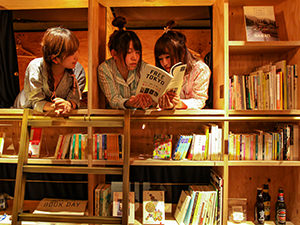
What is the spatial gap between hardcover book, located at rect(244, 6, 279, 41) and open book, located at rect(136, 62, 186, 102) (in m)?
0.67

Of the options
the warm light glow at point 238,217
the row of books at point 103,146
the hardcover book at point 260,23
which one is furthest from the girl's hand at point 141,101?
the warm light glow at point 238,217

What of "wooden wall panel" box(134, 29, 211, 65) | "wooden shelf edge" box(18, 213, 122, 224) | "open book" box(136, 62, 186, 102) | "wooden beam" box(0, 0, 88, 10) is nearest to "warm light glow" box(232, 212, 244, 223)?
"wooden shelf edge" box(18, 213, 122, 224)

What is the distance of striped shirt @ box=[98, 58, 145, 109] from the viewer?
6.19ft

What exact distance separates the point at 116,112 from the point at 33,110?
60 centimetres

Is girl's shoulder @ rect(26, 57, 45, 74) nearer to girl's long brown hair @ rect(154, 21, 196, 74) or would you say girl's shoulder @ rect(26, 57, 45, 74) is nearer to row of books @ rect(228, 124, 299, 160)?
girl's long brown hair @ rect(154, 21, 196, 74)

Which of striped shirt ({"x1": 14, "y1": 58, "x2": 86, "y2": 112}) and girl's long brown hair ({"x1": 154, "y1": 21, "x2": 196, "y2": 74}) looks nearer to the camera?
striped shirt ({"x1": 14, "y1": 58, "x2": 86, "y2": 112})

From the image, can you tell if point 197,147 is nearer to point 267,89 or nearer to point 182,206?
point 182,206

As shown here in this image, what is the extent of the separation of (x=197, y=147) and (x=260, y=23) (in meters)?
1.07

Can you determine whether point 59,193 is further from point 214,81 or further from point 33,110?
point 214,81

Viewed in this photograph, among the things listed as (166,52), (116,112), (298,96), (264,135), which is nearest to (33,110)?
(116,112)

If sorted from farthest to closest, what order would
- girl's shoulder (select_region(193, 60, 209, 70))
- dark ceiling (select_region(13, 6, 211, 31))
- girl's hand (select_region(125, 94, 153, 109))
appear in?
dark ceiling (select_region(13, 6, 211, 31)), girl's shoulder (select_region(193, 60, 209, 70)), girl's hand (select_region(125, 94, 153, 109))

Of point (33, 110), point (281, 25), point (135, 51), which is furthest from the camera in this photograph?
A: point (281, 25)

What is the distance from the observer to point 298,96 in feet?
5.97

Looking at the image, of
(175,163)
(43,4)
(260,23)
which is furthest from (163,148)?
(43,4)
